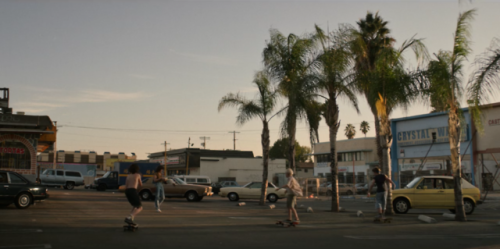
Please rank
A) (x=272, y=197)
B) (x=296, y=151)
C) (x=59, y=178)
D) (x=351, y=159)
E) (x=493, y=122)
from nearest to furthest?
(x=493, y=122) < (x=272, y=197) < (x=59, y=178) < (x=351, y=159) < (x=296, y=151)

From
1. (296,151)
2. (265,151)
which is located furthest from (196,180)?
(296,151)

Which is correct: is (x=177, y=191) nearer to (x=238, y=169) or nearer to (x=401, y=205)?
(x=401, y=205)

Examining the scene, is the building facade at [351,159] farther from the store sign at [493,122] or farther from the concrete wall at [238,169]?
the store sign at [493,122]

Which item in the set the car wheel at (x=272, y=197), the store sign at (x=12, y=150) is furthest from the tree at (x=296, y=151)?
the store sign at (x=12, y=150)

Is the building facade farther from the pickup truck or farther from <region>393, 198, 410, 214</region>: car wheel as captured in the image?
<region>393, 198, 410, 214</region>: car wheel

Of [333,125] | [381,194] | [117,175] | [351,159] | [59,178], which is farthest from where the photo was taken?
[351,159]

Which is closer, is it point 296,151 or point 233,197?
point 233,197

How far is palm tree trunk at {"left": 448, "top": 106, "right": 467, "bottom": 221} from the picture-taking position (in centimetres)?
1492

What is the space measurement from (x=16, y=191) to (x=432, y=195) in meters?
16.6

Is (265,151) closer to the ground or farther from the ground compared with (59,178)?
farther from the ground

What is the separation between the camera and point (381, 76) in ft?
56.4

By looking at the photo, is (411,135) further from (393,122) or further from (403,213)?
(403,213)

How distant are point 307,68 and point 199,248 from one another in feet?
48.6

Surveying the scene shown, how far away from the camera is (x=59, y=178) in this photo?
139ft
